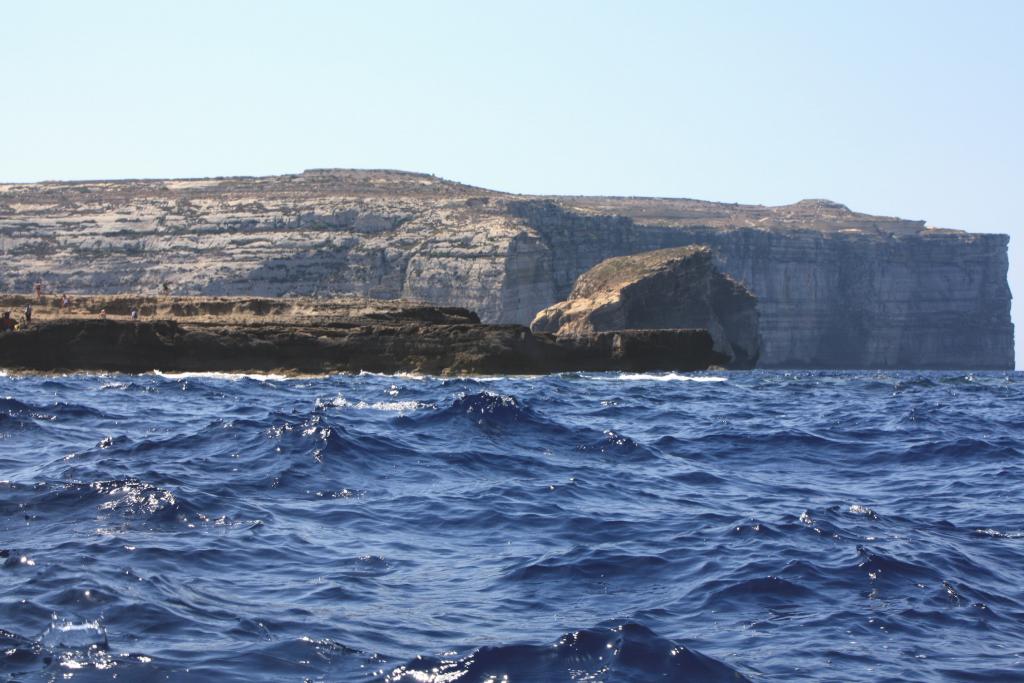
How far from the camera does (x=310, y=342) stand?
2115 inches

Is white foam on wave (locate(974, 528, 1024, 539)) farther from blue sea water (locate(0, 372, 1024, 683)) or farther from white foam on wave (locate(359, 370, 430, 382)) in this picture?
white foam on wave (locate(359, 370, 430, 382))

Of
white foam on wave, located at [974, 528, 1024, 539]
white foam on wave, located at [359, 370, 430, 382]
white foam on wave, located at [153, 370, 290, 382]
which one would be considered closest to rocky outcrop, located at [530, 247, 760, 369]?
white foam on wave, located at [359, 370, 430, 382]

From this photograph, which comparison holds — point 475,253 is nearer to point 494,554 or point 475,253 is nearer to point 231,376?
point 231,376

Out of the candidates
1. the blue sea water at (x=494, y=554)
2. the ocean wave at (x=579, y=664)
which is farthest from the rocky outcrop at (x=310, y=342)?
the ocean wave at (x=579, y=664)

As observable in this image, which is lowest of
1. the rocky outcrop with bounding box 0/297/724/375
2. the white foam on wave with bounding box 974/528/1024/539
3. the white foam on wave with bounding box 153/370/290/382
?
the white foam on wave with bounding box 153/370/290/382

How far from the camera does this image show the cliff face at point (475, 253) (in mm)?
114062

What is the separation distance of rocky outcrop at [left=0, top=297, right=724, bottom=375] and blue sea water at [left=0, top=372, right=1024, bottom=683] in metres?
26.8

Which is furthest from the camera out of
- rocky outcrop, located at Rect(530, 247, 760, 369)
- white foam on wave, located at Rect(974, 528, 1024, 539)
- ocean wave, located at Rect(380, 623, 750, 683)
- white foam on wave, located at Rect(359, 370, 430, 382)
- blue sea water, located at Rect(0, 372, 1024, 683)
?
rocky outcrop, located at Rect(530, 247, 760, 369)

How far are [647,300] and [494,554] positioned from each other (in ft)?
284

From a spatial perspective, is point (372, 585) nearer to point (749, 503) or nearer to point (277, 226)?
point (749, 503)

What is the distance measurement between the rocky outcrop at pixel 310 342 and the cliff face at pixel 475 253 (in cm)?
4544

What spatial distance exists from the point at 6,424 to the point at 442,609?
13.3 m

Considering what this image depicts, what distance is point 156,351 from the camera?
5069 cm

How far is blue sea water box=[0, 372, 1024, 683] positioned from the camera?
8.73 meters
